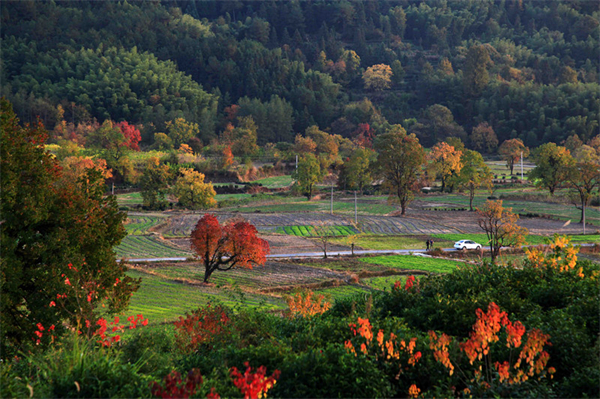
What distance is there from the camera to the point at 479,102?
18675 cm

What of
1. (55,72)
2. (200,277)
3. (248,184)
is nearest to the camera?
(200,277)

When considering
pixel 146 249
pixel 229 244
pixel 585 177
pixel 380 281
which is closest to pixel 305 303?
pixel 229 244

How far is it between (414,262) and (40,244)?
38825 millimetres

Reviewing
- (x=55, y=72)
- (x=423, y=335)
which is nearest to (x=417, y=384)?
(x=423, y=335)

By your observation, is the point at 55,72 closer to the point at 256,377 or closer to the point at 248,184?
the point at 248,184

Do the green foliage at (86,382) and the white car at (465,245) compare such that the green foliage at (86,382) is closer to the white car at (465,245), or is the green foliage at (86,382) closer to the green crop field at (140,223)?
the white car at (465,245)

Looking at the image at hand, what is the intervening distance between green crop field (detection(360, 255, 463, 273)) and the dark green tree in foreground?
3278 centimetres

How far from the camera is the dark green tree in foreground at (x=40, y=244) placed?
19.7 meters

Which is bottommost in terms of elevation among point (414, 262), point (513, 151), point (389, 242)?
point (414, 262)

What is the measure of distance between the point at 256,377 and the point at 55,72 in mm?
211319

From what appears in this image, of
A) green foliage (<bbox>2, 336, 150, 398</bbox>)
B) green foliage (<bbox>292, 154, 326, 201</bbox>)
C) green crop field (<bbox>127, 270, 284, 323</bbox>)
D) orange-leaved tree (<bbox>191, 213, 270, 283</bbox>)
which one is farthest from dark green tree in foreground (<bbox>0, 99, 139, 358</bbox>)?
green foliage (<bbox>292, 154, 326, 201</bbox>)

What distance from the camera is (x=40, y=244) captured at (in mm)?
20875

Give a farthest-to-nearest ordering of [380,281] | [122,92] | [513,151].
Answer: [122,92]
[513,151]
[380,281]

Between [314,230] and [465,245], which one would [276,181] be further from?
[465,245]
